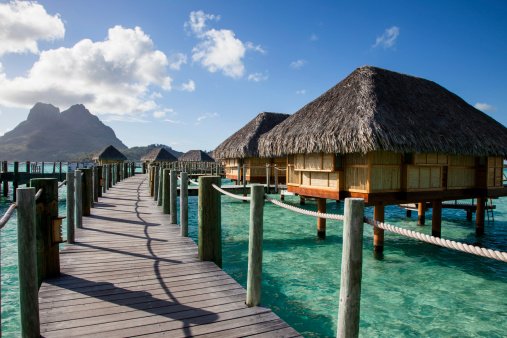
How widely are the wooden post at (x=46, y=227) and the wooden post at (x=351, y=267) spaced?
11.6 feet

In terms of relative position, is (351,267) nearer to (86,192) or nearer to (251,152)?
(86,192)

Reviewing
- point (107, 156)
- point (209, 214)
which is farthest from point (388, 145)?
point (107, 156)

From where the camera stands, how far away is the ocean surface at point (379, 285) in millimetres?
5914

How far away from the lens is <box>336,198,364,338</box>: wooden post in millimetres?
2402

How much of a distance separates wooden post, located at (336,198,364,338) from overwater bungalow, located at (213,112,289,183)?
704 inches

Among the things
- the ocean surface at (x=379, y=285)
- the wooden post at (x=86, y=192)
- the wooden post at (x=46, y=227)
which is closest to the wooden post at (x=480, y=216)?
the ocean surface at (x=379, y=285)

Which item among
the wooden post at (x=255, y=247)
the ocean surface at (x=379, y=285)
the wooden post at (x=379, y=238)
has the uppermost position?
the wooden post at (x=255, y=247)

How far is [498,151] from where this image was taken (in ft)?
39.8

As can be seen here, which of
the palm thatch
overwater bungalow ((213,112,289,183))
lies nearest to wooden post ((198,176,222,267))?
overwater bungalow ((213,112,289,183))

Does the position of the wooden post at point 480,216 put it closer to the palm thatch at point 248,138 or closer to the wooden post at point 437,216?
the wooden post at point 437,216

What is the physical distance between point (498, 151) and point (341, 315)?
42.2 feet

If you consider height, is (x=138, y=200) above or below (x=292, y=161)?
below

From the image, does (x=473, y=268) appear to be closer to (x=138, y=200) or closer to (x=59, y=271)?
(x=59, y=271)

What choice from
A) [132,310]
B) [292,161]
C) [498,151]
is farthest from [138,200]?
[498,151]
